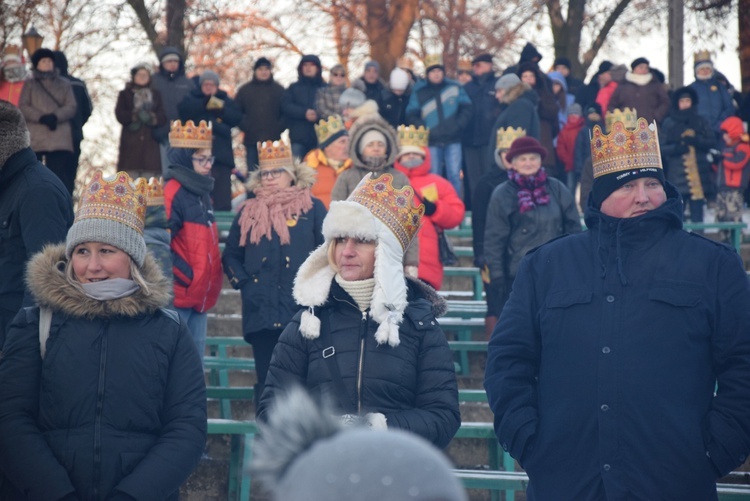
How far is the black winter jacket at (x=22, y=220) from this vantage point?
570cm

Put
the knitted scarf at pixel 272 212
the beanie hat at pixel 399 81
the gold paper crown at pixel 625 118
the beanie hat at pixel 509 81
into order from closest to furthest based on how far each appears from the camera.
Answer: the gold paper crown at pixel 625 118 < the knitted scarf at pixel 272 212 < the beanie hat at pixel 509 81 < the beanie hat at pixel 399 81

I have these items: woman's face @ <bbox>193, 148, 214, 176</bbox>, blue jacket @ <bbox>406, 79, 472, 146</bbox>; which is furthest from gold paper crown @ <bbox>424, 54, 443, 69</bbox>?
woman's face @ <bbox>193, 148, 214, 176</bbox>

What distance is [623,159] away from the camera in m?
4.87

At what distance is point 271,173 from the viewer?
8.59 metres

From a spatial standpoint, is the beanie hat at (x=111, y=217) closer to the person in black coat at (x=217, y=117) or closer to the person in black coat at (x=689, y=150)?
the person in black coat at (x=217, y=117)

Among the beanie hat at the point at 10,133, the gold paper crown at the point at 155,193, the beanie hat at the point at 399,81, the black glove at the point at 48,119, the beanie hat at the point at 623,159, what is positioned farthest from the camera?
the beanie hat at the point at 399,81

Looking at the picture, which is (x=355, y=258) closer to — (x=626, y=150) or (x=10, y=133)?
(x=626, y=150)

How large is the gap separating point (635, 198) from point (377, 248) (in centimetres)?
106

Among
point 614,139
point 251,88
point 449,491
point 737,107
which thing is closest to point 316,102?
point 251,88

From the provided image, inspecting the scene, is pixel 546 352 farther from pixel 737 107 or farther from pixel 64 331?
pixel 737 107

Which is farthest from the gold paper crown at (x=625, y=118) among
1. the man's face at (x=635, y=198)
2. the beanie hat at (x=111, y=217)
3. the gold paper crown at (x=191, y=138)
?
the gold paper crown at (x=191, y=138)

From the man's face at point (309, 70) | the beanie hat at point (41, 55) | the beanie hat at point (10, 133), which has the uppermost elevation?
the man's face at point (309, 70)

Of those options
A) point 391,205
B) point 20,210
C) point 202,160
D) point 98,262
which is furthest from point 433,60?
point 98,262

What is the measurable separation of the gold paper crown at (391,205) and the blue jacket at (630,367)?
75 centimetres
